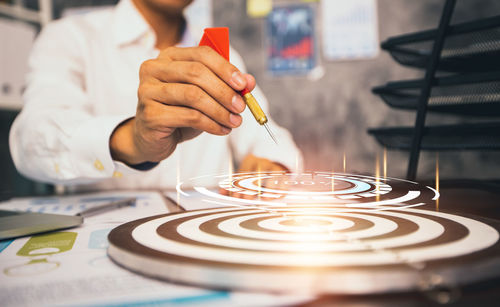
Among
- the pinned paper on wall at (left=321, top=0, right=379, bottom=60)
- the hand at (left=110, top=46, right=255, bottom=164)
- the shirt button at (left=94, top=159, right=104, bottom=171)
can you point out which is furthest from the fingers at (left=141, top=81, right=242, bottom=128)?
the pinned paper on wall at (left=321, top=0, right=379, bottom=60)

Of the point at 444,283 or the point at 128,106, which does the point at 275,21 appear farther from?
the point at 444,283

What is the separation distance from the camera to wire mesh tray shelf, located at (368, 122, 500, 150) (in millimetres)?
420

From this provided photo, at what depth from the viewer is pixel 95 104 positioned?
1.03 meters

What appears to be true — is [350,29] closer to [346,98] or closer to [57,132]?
[346,98]

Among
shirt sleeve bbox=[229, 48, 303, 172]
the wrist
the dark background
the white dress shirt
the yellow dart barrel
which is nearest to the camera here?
the yellow dart barrel

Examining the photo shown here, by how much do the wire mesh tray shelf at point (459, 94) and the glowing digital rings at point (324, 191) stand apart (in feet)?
0.45

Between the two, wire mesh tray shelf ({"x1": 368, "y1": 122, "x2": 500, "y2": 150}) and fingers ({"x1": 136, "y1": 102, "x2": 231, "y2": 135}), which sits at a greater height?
fingers ({"x1": 136, "y1": 102, "x2": 231, "y2": 135})

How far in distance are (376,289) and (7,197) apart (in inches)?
25.2

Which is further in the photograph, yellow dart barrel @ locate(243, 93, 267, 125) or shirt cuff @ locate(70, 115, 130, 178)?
shirt cuff @ locate(70, 115, 130, 178)

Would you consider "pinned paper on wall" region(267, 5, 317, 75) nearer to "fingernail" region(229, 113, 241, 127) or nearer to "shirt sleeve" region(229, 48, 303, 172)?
"shirt sleeve" region(229, 48, 303, 172)

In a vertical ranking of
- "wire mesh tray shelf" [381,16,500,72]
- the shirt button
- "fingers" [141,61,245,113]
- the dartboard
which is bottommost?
the dartboard

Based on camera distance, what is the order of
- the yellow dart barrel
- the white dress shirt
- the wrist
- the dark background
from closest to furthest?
the yellow dart barrel
the wrist
the white dress shirt
the dark background

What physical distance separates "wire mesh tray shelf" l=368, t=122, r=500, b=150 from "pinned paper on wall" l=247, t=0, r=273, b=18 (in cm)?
127

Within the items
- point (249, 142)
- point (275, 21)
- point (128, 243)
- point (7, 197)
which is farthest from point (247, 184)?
point (275, 21)
